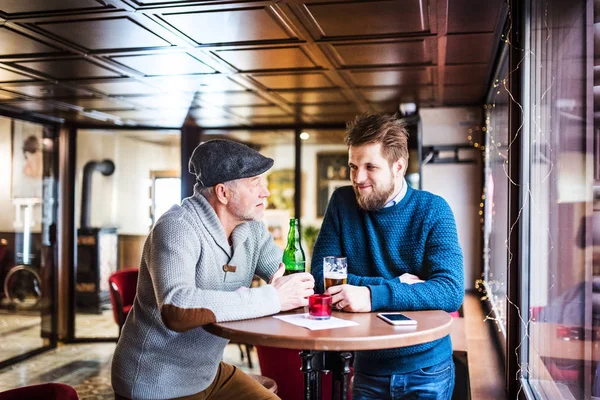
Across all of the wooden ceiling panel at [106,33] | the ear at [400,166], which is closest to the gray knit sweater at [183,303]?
the ear at [400,166]

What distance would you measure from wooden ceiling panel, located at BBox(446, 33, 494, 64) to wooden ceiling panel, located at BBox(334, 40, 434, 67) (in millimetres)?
145

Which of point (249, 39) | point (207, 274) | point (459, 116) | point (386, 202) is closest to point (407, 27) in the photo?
point (249, 39)

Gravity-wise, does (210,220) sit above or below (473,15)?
below

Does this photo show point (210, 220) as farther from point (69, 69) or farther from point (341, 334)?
point (69, 69)

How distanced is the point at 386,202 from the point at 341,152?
512 centimetres

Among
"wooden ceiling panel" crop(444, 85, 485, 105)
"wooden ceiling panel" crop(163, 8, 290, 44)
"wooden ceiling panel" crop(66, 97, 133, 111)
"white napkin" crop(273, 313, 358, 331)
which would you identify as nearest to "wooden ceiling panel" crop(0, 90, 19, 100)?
"wooden ceiling panel" crop(66, 97, 133, 111)

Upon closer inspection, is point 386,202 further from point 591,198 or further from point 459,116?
point 459,116

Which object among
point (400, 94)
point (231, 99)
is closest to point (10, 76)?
point (231, 99)

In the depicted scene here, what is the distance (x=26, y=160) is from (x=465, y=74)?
14.4 ft

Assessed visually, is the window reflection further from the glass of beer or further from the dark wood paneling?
the dark wood paneling

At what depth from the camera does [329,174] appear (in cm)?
722

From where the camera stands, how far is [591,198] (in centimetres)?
141

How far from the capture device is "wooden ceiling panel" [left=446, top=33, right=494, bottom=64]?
3.28m

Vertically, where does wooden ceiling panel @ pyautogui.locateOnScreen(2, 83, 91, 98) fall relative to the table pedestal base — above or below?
above
